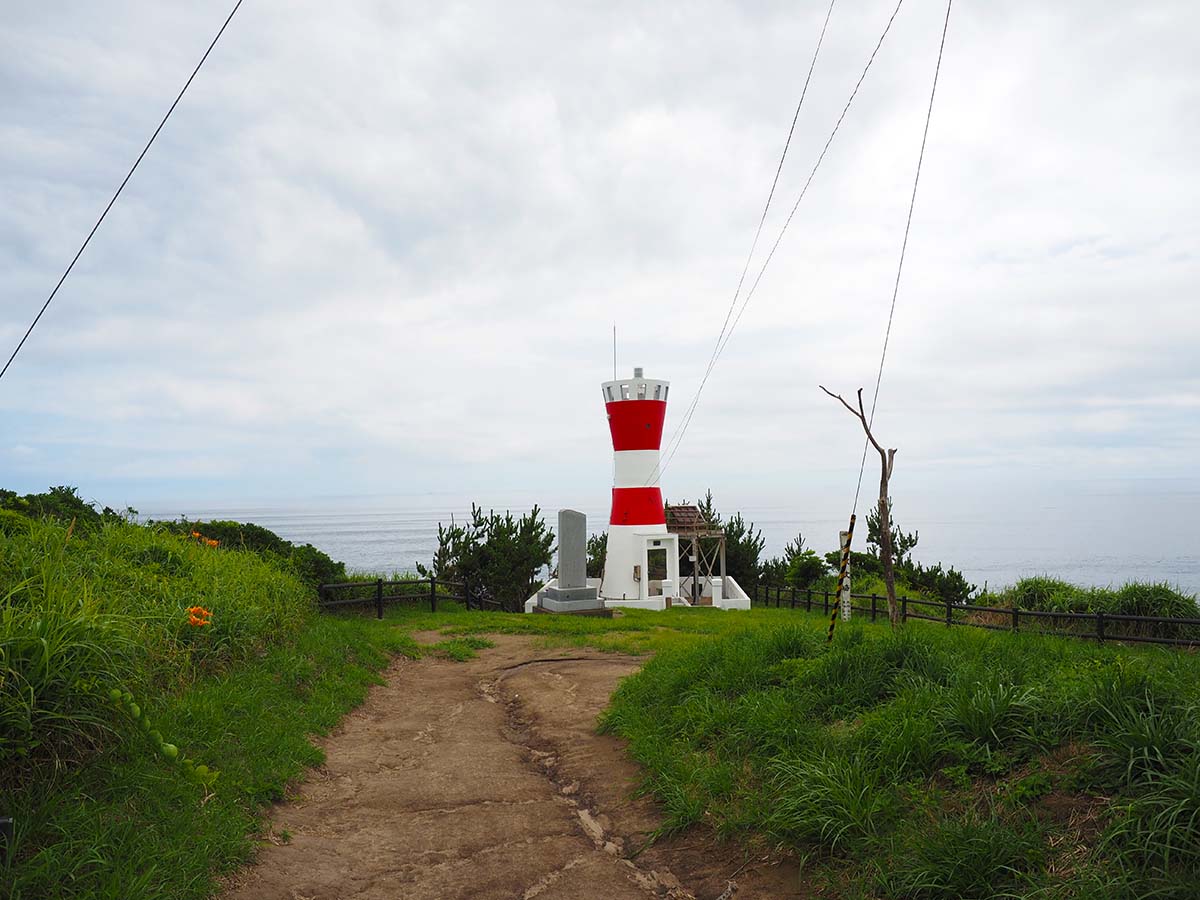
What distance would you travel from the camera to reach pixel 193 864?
4000mm

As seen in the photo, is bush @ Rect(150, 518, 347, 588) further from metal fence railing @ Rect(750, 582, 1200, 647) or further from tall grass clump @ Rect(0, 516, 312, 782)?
metal fence railing @ Rect(750, 582, 1200, 647)

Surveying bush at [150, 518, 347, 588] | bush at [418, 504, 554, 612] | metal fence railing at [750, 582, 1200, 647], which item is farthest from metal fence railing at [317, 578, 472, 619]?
metal fence railing at [750, 582, 1200, 647]

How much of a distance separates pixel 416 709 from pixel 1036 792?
6.58m

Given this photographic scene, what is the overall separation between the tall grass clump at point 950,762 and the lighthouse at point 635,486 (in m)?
17.5

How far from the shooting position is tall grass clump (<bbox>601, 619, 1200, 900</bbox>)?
11.6 ft

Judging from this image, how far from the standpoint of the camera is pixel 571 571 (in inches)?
776

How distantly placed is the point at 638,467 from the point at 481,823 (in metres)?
19.5

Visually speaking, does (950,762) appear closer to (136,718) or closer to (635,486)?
(136,718)

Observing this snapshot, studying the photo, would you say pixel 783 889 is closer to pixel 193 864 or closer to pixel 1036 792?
pixel 1036 792

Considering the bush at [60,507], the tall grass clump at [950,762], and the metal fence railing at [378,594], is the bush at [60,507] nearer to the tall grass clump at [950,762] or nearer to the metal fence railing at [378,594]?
the metal fence railing at [378,594]

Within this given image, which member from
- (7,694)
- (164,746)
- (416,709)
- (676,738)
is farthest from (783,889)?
(416,709)

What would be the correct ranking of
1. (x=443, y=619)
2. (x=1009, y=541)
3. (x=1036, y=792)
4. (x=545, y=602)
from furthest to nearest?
(x=1009, y=541) < (x=545, y=602) < (x=443, y=619) < (x=1036, y=792)

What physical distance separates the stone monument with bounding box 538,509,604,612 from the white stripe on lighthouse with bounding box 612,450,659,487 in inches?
191

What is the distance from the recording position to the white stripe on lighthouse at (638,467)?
24547 mm
